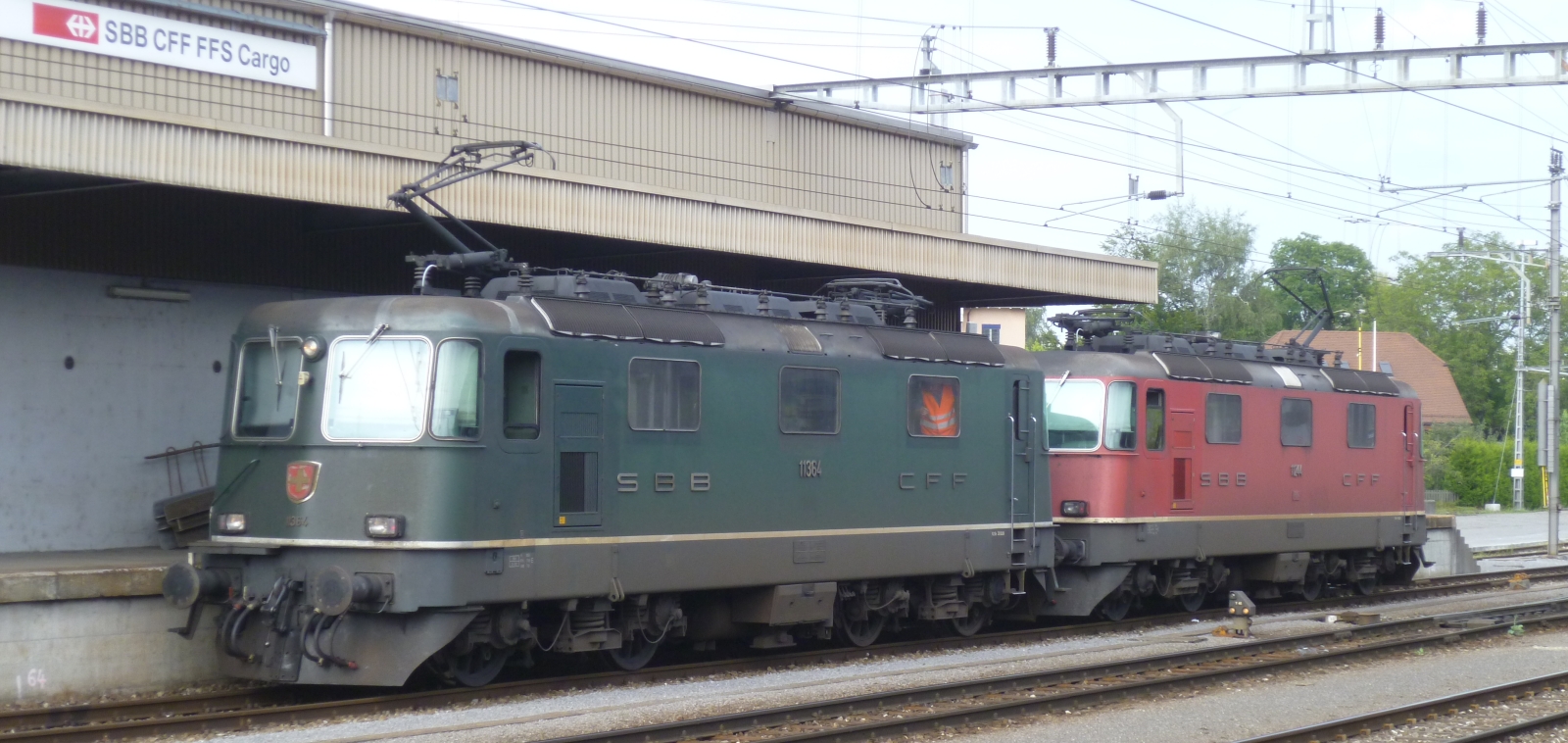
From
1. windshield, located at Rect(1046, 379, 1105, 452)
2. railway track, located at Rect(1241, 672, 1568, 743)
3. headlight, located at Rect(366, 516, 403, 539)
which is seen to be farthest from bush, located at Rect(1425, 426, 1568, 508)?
headlight, located at Rect(366, 516, 403, 539)

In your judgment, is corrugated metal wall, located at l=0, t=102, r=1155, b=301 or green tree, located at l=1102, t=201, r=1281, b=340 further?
green tree, located at l=1102, t=201, r=1281, b=340

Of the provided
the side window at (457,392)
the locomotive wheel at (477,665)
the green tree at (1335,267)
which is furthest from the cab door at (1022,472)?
the green tree at (1335,267)

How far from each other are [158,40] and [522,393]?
292 inches

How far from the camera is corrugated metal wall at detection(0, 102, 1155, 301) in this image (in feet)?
42.4

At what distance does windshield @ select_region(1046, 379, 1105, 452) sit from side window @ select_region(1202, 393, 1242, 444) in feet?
5.60

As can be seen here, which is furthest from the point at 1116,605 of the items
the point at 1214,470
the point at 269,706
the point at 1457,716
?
the point at 269,706

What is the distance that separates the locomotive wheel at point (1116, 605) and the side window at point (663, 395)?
732 centimetres

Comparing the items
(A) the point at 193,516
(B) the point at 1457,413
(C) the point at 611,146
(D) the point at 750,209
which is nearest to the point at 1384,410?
(D) the point at 750,209

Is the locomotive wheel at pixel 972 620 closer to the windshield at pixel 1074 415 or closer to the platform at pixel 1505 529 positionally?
the windshield at pixel 1074 415

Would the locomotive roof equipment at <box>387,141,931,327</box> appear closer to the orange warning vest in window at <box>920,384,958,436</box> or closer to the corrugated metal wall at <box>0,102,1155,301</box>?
the corrugated metal wall at <box>0,102,1155,301</box>

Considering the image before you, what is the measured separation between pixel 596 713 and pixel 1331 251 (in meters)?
90.8

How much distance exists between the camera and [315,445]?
38.2 ft

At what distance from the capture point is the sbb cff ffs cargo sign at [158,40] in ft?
50.9

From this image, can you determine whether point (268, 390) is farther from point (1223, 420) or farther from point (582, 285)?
point (1223, 420)
